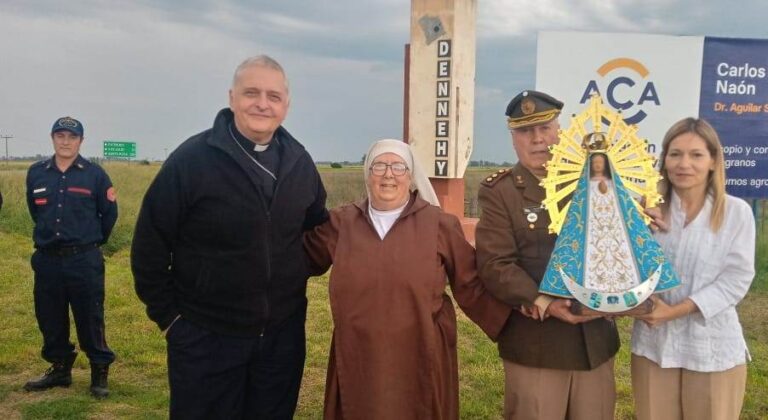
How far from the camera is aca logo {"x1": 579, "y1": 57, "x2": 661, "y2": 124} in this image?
498 cm

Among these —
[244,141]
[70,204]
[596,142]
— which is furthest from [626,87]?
[70,204]

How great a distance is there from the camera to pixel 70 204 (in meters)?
4.32

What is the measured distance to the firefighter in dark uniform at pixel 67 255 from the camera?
168 inches

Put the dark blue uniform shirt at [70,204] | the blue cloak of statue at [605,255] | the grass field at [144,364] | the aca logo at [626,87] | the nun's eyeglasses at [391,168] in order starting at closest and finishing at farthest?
the blue cloak of statue at [605,255] < the nun's eyeglasses at [391,168] < the grass field at [144,364] < the dark blue uniform shirt at [70,204] < the aca logo at [626,87]

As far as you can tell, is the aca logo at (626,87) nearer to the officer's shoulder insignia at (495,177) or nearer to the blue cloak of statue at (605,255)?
the officer's shoulder insignia at (495,177)

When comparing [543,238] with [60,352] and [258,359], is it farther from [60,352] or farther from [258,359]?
[60,352]

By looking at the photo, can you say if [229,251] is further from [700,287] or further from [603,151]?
[700,287]

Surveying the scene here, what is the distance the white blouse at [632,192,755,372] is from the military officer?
10.5 inches

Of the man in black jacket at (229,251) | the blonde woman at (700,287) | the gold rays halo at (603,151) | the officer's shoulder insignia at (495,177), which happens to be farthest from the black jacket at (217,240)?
the blonde woman at (700,287)

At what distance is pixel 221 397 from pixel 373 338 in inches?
27.3

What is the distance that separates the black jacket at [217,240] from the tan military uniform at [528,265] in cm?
83

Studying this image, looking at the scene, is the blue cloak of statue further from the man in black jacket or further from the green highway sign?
the green highway sign

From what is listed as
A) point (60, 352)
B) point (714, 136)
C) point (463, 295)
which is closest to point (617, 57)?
point (714, 136)

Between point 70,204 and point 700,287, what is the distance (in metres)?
3.97
